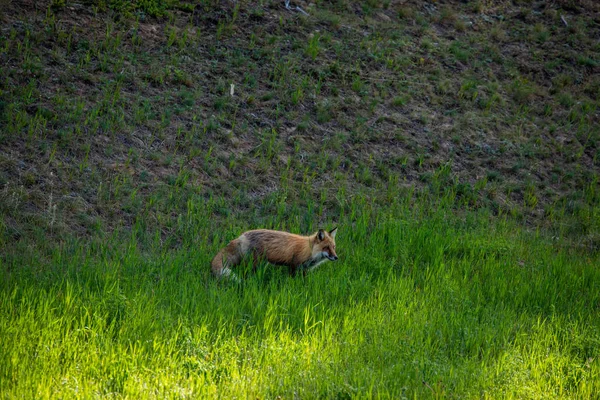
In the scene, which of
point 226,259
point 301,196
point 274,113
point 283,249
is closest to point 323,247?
point 283,249

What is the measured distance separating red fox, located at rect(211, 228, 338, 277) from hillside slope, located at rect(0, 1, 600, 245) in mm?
1853

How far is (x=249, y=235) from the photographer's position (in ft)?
31.2

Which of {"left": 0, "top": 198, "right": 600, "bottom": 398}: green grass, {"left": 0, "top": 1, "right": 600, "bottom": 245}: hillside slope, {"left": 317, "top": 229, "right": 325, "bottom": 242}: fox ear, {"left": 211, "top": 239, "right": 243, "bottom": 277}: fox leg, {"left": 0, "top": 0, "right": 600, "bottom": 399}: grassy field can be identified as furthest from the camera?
{"left": 0, "top": 1, "right": 600, "bottom": 245}: hillside slope

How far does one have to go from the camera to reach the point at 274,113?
45.9 ft

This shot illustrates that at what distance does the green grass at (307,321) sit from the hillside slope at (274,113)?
130cm

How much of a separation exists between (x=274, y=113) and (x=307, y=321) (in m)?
7.15

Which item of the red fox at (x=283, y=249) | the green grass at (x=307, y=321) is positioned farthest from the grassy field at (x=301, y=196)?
the red fox at (x=283, y=249)

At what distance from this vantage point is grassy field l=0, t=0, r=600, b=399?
695cm

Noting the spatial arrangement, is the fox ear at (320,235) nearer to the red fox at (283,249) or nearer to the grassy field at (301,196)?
the red fox at (283,249)

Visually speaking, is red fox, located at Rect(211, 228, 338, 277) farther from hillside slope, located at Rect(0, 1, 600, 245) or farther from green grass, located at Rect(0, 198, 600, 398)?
hillside slope, located at Rect(0, 1, 600, 245)

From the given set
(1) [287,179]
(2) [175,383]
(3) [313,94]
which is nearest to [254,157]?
(1) [287,179]

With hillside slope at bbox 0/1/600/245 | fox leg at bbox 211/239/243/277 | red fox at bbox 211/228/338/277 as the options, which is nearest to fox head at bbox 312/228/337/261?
red fox at bbox 211/228/338/277

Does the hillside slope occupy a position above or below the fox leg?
above

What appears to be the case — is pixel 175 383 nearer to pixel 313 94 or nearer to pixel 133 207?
pixel 133 207
